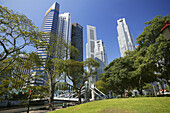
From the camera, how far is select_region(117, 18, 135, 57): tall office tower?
162 meters

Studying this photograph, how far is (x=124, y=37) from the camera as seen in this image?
557 feet

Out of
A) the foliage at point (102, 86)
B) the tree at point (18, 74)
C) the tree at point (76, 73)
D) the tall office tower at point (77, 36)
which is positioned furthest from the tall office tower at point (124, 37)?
the tree at point (18, 74)

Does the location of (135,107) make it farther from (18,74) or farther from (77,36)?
(77,36)

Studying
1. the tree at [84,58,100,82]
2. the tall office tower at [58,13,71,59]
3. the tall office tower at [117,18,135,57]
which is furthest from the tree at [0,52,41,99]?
the tall office tower at [117,18,135,57]

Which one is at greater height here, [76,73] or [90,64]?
[90,64]

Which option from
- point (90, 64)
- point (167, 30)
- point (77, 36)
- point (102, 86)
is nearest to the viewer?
point (167, 30)

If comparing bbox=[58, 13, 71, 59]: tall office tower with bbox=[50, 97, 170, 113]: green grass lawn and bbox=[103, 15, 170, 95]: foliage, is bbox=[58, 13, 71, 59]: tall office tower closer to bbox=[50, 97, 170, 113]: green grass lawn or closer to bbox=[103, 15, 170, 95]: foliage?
bbox=[103, 15, 170, 95]: foliage

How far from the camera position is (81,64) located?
2547 cm

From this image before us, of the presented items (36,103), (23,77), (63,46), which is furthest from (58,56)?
(36,103)

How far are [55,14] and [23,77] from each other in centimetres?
11768

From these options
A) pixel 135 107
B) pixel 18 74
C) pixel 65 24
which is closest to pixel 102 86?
pixel 18 74

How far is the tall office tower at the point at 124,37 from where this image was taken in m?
162

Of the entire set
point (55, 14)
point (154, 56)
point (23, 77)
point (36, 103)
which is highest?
point (55, 14)

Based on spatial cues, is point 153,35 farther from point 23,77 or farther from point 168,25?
point 23,77
